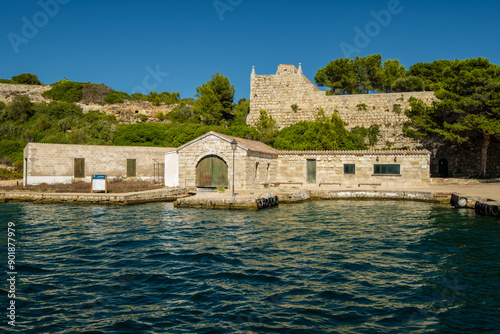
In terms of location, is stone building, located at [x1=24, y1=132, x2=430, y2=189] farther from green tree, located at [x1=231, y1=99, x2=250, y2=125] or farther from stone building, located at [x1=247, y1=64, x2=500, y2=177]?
green tree, located at [x1=231, y1=99, x2=250, y2=125]

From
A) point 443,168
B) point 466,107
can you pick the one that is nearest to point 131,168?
point 466,107

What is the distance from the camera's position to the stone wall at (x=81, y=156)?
2459 centimetres

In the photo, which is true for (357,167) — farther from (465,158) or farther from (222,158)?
(465,158)

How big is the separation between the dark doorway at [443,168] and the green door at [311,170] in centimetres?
1675

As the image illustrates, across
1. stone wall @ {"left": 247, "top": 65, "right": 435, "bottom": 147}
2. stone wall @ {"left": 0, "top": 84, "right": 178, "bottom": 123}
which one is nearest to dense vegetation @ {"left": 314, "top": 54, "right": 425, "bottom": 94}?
stone wall @ {"left": 247, "top": 65, "right": 435, "bottom": 147}

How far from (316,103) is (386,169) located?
58.2 feet

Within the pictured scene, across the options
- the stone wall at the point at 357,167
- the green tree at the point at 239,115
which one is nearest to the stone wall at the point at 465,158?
the stone wall at the point at 357,167

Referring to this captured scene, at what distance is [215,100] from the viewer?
141 ft

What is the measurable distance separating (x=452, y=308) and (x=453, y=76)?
28.8 m

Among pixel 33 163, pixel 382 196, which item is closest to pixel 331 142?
pixel 382 196

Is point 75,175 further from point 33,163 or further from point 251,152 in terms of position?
point 251,152

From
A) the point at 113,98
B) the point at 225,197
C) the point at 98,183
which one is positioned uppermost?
the point at 113,98

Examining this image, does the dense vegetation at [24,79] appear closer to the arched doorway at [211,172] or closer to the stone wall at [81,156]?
the stone wall at [81,156]

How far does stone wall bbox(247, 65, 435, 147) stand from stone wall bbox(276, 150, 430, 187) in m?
13.5
